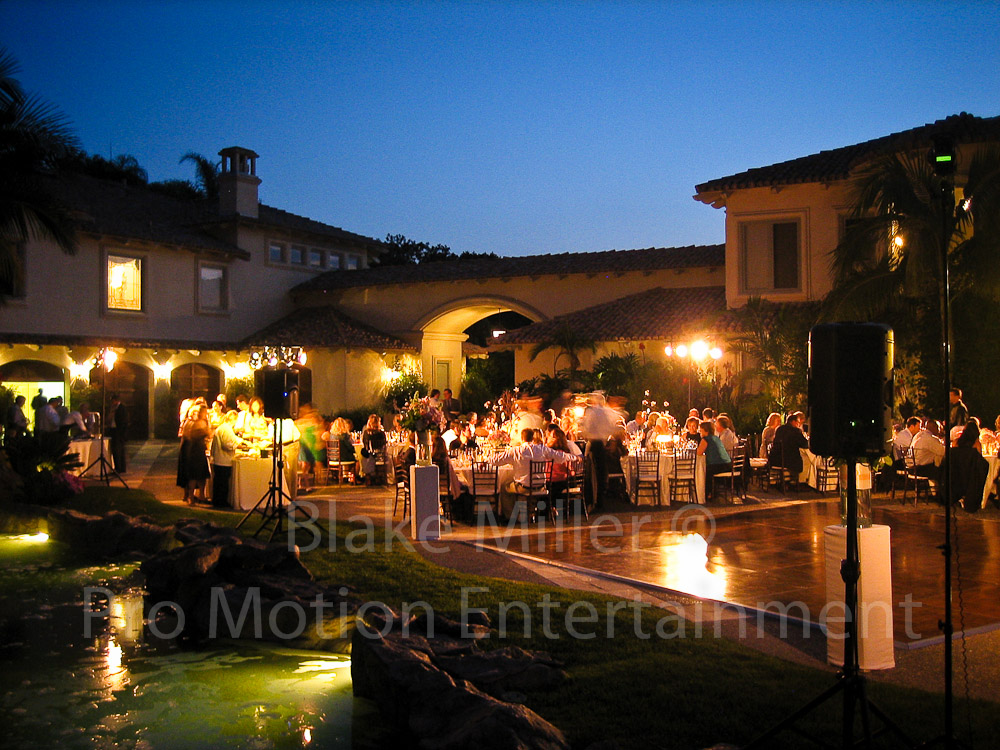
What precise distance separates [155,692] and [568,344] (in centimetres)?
1961

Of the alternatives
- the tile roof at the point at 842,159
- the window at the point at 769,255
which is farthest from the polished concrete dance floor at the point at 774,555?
the window at the point at 769,255

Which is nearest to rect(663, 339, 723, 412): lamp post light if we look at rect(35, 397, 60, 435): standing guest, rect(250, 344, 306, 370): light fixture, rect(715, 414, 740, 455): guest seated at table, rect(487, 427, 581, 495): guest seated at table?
rect(715, 414, 740, 455): guest seated at table

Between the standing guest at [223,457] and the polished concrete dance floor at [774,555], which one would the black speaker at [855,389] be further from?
the standing guest at [223,457]

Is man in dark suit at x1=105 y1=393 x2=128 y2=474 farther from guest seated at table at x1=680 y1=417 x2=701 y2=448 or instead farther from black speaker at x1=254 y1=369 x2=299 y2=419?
guest seated at table at x1=680 y1=417 x2=701 y2=448

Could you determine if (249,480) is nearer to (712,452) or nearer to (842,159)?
(712,452)

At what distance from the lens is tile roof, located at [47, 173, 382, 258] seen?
86.5 ft

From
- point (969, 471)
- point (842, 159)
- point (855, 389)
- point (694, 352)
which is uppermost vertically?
point (842, 159)

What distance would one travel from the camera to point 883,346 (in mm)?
4637

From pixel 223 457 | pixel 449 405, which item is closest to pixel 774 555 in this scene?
pixel 223 457

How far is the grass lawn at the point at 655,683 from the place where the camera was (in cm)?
471

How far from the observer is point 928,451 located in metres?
12.9

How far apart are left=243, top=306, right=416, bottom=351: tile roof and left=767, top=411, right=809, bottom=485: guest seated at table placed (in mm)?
17554

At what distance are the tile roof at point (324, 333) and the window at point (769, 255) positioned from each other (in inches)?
492

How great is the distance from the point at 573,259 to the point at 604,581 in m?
20.4
